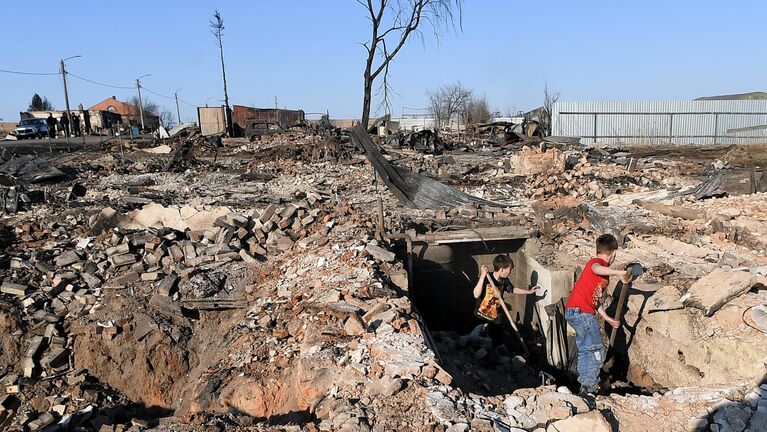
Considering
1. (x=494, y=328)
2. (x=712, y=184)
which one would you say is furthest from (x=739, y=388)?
(x=712, y=184)

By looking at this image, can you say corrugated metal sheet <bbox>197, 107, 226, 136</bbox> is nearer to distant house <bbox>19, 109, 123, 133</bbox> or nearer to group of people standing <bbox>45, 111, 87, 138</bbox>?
group of people standing <bbox>45, 111, 87, 138</bbox>

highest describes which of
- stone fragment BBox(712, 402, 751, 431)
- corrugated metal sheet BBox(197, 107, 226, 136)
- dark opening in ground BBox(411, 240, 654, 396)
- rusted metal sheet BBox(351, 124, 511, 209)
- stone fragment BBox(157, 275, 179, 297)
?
corrugated metal sheet BBox(197, 107, 226, 136)

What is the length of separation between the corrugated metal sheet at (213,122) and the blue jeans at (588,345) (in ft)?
82.7

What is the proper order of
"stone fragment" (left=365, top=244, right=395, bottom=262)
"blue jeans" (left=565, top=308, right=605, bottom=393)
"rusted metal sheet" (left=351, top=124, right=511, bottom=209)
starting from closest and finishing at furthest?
1. "blue jeans" (left=565, top=308, right=605, bottom=393)
2. "stone fragment" (left=365, top=244, right=395, bottom=262)
3. "rusted metal sheet" (left=351, top=124, right=511, bottom=209)

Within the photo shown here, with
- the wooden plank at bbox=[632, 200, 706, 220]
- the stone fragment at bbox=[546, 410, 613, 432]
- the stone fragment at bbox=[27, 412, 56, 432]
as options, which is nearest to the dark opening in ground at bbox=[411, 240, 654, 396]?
the stone fragment at bbox=[546, 410, 613, 432]

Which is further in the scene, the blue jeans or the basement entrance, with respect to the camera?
the basement entrance

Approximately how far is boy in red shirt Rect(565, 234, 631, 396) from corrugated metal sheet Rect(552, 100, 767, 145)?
19.3 meters

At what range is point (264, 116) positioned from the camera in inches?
1221

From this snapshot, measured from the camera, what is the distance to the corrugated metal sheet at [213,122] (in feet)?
89.9

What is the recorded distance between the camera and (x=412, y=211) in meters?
9.54

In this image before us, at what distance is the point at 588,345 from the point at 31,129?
110 feet

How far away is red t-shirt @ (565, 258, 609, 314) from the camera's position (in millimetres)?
4781

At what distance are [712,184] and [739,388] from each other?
263 inches

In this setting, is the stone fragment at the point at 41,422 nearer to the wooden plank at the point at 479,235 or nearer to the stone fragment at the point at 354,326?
the stone fragment at the point at 354,326
